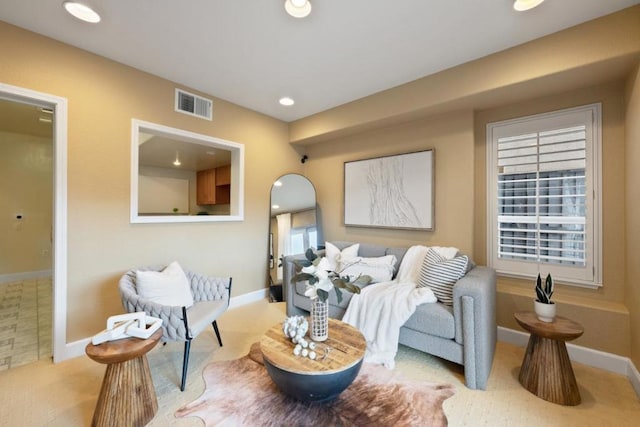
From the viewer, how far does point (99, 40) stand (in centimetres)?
226

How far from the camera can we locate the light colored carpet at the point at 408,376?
1638 millimetres

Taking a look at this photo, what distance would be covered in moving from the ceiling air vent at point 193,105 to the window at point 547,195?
322 centimetres

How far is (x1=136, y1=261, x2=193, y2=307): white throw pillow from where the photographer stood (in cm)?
216

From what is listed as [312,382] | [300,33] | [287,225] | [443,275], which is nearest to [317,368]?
[312,382]

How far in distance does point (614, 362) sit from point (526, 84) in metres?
2.37

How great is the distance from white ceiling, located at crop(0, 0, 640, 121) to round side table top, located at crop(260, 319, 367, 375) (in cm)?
228

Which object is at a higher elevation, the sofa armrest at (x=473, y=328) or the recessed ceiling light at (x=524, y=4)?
the recessed ceiling light at (x=524, y=4)

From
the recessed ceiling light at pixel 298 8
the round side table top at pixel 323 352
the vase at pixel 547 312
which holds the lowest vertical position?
the round side table top at pixel 323 352

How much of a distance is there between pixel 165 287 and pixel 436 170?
300 centimetres

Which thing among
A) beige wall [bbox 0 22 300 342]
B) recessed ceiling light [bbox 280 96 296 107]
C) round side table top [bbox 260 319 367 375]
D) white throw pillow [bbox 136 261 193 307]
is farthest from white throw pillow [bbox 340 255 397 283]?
recessed ceiling light [bbox 280 96 296 107]

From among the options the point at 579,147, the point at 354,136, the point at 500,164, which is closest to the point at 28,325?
the point at 354,136

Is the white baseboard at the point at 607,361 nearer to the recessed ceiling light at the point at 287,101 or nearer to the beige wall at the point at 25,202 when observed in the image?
the recessed ceiling light at the point at 287,101

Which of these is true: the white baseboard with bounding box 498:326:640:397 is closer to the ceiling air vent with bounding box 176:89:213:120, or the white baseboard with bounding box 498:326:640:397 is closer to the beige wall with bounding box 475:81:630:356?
the beige wall with bounding box 475:81:630:356

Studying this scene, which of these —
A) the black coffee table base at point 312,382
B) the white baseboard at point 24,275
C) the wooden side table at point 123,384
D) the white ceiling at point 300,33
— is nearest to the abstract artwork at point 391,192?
the white ceiling at point 300,33
